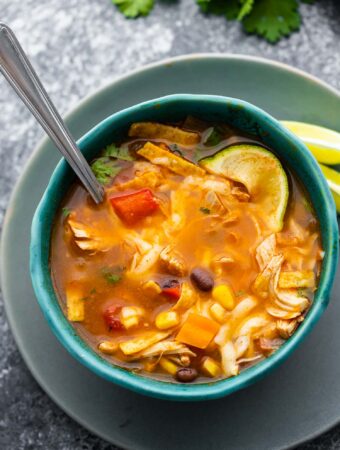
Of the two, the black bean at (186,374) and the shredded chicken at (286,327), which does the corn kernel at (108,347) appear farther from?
the shredded chicken at (286,327)

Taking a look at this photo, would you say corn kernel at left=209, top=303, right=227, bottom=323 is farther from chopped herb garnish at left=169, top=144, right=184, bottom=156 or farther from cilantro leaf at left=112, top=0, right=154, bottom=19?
cilantro leaf at left=112, top=0, right=154, bottom=19

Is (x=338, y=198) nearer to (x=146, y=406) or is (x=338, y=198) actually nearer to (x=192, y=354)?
(x=192, y=354)

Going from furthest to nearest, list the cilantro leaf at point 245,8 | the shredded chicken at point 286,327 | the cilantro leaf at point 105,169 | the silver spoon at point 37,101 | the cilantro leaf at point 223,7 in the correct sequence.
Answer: the cilantro leaf at point 223,7 < the cilantro leaf at point 245,8 < the cilantro leaf at point 105,169 < the shredded chicken at point 286,327 < the silver spoon at point 37,101

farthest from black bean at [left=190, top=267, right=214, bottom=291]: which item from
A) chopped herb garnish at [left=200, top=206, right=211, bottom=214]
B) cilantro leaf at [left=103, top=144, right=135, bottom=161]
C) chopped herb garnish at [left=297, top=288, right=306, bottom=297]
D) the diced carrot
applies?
cilantro leaf at [left=103, top=144, right=135, bottom=161]

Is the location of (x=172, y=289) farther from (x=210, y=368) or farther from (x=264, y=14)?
(x=264, y=14)

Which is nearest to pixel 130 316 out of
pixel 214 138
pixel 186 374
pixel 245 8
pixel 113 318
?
pixel 113 318

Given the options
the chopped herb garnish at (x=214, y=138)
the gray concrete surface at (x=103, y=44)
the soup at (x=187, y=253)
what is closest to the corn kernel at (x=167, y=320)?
the soup at (x=187, y=253)
